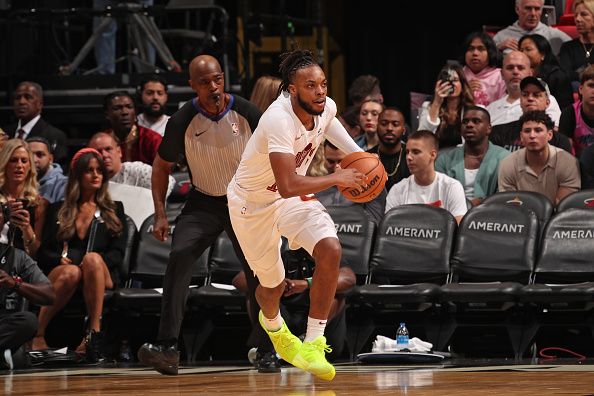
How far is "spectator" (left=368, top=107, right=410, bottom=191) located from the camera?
32.4 ft

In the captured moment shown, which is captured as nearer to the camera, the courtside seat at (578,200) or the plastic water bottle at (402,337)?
the plastic water bottle at (402,337)

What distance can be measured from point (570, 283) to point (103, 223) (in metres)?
3.74

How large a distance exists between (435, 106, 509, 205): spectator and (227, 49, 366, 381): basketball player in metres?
3.10

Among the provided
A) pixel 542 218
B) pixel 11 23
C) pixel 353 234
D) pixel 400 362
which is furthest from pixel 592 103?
pixel 11 23

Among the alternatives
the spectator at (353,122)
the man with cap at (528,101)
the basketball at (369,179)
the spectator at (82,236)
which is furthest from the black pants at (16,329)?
the man with cap at (528,101)

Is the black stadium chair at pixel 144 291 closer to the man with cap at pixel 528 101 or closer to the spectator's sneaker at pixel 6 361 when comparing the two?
the spectator's sneaker at pixel 6 361

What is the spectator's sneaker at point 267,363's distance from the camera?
7.57 meters

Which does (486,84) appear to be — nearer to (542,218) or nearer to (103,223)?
(542,218)

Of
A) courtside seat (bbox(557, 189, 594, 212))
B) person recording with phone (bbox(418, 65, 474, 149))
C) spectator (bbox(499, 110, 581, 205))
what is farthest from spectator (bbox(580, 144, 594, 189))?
person recording with phone (bbox(418, 65, 474, 149))

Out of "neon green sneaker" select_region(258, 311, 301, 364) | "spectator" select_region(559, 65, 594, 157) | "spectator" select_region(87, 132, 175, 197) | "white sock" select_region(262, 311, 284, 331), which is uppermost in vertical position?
"spectator" select_region(559, 65, 594, 157)

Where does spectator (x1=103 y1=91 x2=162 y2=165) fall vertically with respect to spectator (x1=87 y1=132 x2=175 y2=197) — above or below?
above

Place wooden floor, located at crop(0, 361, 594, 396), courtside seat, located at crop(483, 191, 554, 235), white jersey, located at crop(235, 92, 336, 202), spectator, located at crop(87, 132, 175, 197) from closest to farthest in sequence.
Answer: wooden floor, located at crop(0, 361, 594, 396)
white jersey, located at crop(235, 92, 336, 202)
courtside seat, located at crop(483, 191, 554, 235)
spectator, located at crop(87, 132, 175, 197)

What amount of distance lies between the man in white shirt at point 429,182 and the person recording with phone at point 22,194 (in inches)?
114

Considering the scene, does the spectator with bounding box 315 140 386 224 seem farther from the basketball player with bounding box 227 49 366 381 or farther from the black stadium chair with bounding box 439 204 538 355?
the basketball player with bounding box 227 49 366 381
